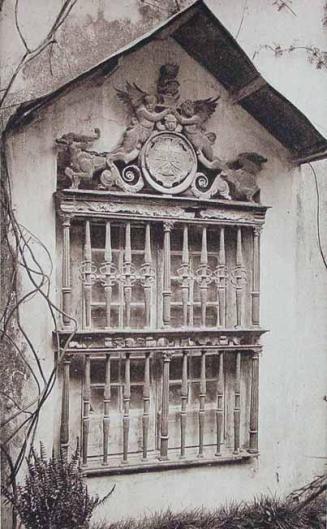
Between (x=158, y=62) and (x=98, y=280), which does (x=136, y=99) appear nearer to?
(x=158, y=62)

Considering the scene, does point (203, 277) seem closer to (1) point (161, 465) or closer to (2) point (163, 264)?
(2) point (163, 264)

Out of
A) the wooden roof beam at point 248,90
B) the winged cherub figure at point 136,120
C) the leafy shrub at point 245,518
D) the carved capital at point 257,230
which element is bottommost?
the leafy shrub at point 245,518

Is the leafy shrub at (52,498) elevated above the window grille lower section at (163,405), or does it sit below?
below

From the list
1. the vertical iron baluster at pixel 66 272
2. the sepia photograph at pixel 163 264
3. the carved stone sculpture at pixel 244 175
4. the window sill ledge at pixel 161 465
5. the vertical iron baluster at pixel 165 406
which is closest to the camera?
the sepia photograph at pixel 163 264

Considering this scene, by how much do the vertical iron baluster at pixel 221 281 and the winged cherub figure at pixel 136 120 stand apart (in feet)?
2.43

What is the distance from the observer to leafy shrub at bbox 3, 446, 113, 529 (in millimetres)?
3291

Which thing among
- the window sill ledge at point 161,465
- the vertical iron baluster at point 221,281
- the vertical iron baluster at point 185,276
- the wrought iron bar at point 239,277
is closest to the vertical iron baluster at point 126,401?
the window sill ledge at point 161,465

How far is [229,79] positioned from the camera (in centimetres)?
410

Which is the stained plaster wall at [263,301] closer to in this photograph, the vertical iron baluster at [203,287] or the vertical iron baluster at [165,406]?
the vertical iron baluster at [165,406]

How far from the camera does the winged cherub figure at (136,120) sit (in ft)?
12.8

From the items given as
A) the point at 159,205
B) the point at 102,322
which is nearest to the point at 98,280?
the point at 102,322

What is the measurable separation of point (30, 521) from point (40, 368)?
2.60 feet

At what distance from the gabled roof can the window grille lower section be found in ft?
4.32

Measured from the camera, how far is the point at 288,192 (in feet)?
14.4
